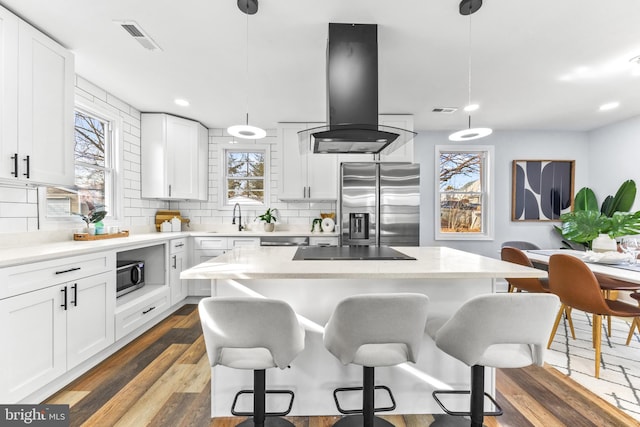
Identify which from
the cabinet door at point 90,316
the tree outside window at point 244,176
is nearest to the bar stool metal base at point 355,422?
the cabinet door at point 90,316

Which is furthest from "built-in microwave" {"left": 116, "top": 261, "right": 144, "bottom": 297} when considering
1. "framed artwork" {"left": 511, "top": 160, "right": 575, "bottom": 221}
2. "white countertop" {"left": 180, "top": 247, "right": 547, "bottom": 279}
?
"framed artwork" {"left": 511, "top": 160, "right": 575, "bottom": 221}

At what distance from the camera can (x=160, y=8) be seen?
2.04 meters

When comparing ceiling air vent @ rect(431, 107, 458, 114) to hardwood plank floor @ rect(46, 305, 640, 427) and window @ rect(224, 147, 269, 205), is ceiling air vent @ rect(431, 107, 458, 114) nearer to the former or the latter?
window @ rect(224, 147, 269, 205)

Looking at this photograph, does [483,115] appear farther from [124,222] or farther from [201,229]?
[124,222]

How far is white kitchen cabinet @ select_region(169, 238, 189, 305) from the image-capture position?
145 inches

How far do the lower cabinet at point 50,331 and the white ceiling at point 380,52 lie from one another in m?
1.82

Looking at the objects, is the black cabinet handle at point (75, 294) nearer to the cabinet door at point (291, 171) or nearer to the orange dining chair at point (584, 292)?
the cabinet door at point (291, 171)

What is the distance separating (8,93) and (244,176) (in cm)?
298

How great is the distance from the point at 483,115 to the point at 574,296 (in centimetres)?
258

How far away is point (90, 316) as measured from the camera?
92.3 inches

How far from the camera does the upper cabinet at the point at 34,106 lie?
203cm

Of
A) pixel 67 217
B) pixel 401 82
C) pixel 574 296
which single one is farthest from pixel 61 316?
pixel 574 296

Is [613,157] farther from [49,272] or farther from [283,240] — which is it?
[49,272]

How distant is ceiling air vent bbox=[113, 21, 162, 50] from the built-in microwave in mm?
1907
